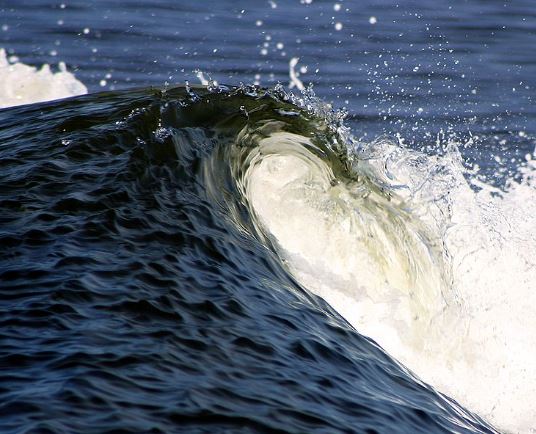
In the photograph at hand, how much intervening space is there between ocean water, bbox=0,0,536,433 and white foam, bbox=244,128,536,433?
0.01m

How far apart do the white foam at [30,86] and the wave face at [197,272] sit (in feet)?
8.92

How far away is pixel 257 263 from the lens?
A: 5688mm

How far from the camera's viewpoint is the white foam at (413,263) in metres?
6.78

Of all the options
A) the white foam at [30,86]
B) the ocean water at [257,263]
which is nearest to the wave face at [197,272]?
the ocean water at [257,263]

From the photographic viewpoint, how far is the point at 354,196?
7328mm

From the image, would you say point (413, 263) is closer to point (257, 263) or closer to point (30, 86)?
point (257, 263)

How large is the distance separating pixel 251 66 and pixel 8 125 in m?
6.99

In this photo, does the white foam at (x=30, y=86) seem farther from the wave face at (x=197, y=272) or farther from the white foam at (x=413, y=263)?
the white foam at (x=413, y=263)

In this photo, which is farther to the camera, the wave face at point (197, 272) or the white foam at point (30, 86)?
the white foam at point (30, 86)

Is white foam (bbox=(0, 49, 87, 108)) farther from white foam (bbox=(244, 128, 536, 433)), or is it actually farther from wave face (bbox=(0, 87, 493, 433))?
white foam (bbox=(244, 128, 536, 433))

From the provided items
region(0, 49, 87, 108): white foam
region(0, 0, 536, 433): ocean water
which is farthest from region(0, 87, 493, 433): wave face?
region(0, 49, 87, 108): white foam

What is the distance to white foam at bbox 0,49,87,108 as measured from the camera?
400 inches

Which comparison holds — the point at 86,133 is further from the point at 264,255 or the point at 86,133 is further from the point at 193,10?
the point at 193,10

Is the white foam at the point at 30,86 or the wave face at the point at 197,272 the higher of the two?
the white foam at the point at 30,86
